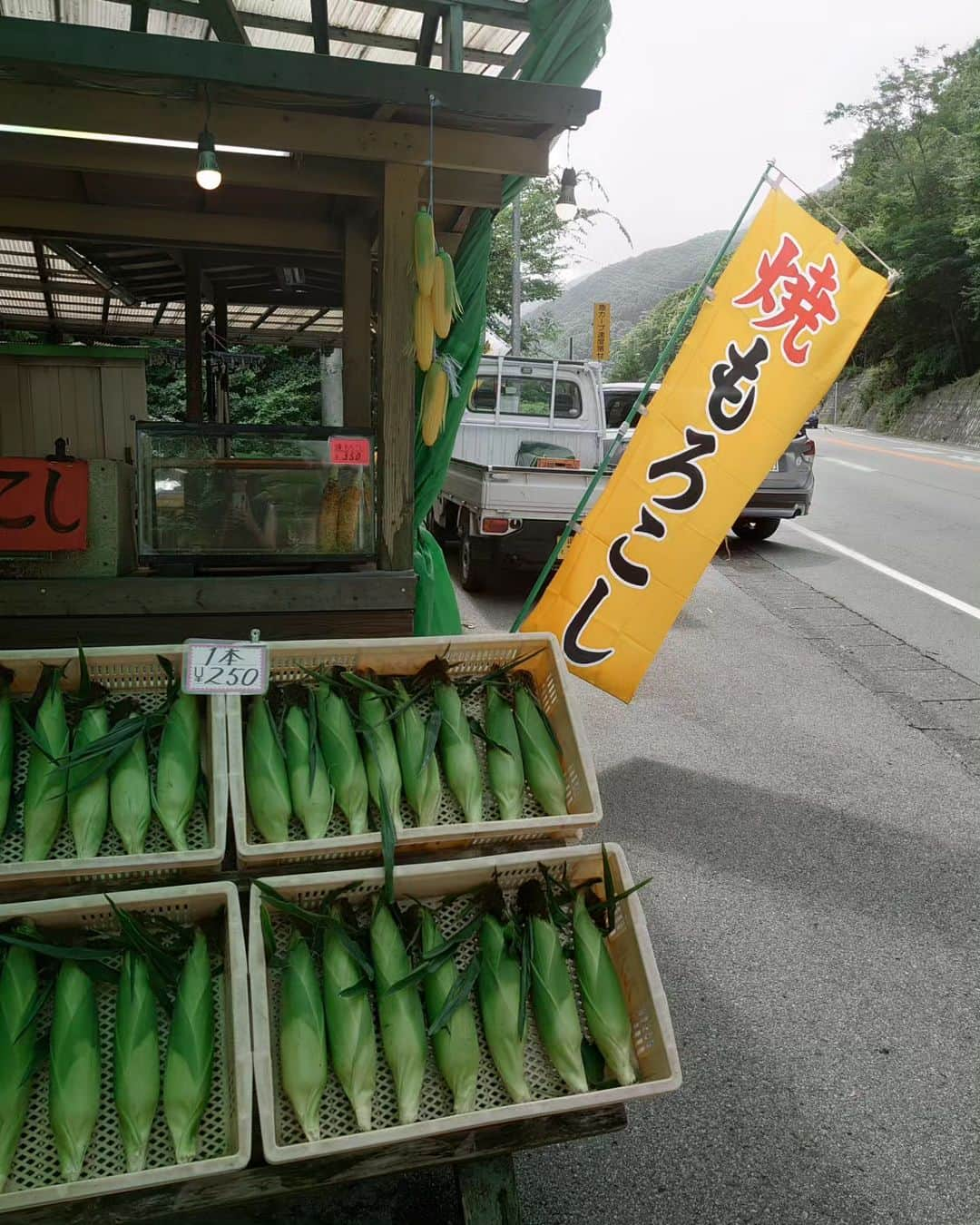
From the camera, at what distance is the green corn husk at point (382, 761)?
2529 millimetres

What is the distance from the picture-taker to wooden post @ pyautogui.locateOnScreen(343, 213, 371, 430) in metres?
5.38

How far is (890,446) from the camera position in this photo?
32156mm

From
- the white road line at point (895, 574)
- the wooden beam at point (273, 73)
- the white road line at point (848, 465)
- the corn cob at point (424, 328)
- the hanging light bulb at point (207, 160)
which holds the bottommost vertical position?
the white road line at point (895, 574)

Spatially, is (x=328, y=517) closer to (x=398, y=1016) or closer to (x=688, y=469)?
(x=688, y=469)

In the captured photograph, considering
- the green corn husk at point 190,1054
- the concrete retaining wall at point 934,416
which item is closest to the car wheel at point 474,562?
the green corn husk at point 190,1054

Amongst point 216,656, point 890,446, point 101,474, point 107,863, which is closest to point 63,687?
point 216,656

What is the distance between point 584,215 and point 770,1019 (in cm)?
2395

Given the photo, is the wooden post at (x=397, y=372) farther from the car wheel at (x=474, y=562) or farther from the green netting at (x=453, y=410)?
the car wheel at (x=474, y=562)

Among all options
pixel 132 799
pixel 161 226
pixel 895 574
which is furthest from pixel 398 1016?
pixel 895 574

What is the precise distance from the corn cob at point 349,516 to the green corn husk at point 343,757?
119 cm

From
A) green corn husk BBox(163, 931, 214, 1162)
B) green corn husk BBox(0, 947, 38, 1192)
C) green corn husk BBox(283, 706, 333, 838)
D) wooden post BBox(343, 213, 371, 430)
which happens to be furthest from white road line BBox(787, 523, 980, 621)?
green corn husk BBox(0, 947, 38, 1192)

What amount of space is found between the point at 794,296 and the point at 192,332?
5109 millimetres

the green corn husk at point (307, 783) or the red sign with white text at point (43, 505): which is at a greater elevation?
the red sign with white text at point (43, 505)

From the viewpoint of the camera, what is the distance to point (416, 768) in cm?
261
